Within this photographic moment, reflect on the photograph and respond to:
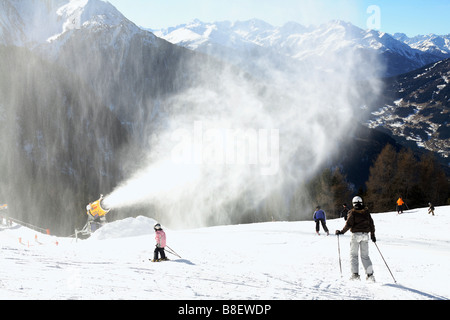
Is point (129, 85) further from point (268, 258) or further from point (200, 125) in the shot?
point (268, 258)

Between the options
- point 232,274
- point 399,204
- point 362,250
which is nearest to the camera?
point 362,250

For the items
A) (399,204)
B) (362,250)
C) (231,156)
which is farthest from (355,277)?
(231,156)

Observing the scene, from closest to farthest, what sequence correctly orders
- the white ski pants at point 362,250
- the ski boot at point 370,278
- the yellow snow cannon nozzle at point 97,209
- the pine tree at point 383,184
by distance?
the ski boot at point 370,278, the white ski pants at point 362,250, the yellow snow cannon nozzle at point 97,209, the pine tree at point 383,184

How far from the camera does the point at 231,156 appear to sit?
460 ft

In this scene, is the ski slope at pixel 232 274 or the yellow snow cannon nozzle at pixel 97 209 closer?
the ski slope at pixel 232 274

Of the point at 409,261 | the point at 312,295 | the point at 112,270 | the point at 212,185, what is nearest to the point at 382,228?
the point at 409,261

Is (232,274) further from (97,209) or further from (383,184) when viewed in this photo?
(383,184)

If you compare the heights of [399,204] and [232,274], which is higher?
[399,204]

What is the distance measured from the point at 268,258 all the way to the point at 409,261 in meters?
5.11

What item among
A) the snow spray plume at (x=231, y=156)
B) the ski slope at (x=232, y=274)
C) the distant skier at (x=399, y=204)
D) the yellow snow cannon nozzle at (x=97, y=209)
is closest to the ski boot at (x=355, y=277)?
the ski slope at (x=232, y=274)

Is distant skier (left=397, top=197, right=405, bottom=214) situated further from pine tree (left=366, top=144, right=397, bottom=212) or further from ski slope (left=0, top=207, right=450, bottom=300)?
pine tree (left=366, top=144, right=397, bottom=212)

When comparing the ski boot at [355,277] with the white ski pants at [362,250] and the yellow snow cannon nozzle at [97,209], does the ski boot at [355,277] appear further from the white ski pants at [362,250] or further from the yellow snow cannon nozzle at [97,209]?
the yellow snow cannon nozzle at [97,209]

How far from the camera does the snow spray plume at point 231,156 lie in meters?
104

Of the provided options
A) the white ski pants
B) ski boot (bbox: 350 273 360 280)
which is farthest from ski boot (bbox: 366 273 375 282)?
ski boot (bbox: 350 273 360 280)
